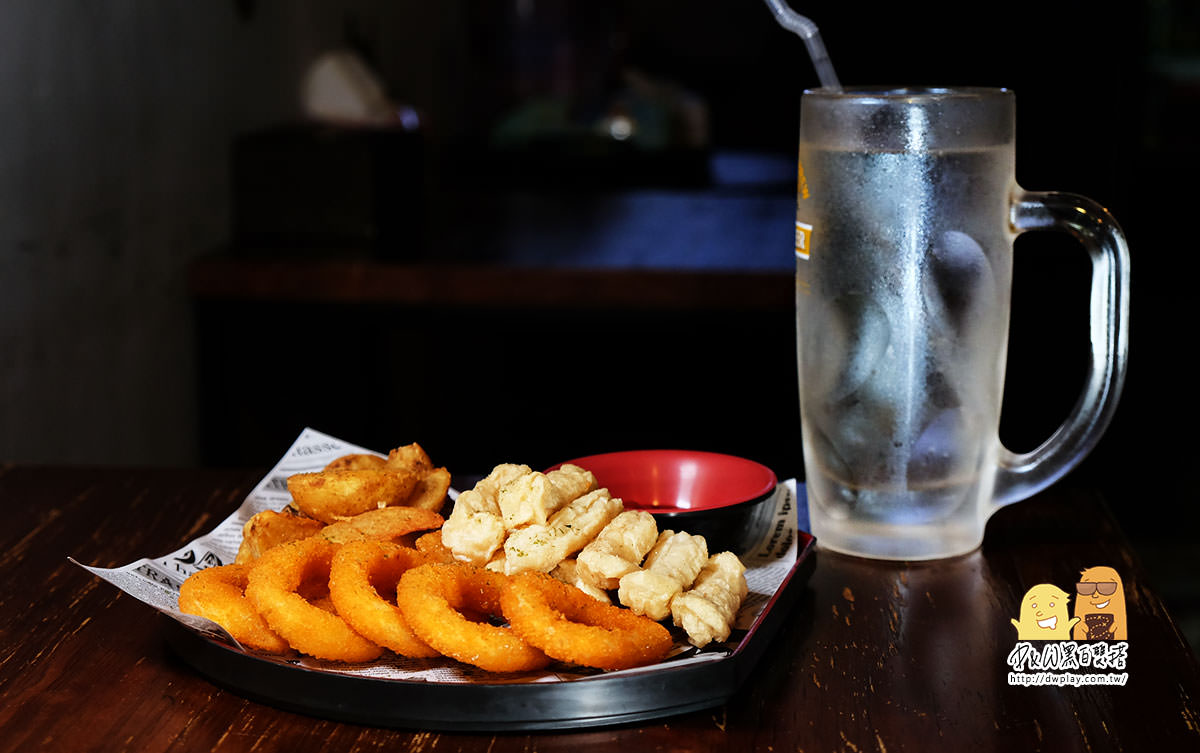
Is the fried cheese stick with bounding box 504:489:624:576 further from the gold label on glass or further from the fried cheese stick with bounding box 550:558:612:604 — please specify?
the gold label on glass

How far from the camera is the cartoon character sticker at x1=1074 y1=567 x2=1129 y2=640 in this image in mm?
897

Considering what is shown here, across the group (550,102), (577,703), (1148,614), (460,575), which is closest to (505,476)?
(460,575)

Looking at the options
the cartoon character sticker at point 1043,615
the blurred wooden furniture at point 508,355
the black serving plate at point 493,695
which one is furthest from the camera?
the blurred wooden furniture at point 508,355

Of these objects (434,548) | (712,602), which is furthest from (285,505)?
(712,602)

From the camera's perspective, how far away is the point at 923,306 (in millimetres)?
1065

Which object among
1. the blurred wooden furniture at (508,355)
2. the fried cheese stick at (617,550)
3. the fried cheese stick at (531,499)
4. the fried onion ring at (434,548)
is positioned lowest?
the blurred wooden furniture at (508,355)

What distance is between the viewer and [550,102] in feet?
18.5

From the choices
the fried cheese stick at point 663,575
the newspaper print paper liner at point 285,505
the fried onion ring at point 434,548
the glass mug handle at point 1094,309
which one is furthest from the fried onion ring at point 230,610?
the glass mug handle at point 1094,309

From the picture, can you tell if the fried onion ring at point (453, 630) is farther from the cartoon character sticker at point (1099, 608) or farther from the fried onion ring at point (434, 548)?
the cartoon character sticker at point (1099, 608)

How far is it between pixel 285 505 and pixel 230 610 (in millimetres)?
310

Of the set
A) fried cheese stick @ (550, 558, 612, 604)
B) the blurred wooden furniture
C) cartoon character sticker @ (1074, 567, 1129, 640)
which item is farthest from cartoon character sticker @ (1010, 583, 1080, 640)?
the blurred wooden furniture

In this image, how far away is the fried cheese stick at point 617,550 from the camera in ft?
2.84

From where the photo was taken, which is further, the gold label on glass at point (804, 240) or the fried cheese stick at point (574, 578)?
Result: the gold label on glass at point (804, 240)

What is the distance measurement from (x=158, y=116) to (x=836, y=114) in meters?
1.97
